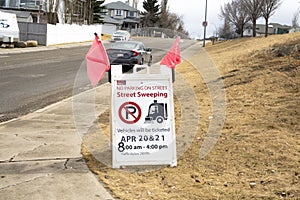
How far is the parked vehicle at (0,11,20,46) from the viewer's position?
3209cm

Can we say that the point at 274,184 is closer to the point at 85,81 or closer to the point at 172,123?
the point at 172,123

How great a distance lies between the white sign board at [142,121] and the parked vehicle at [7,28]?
1131 inches

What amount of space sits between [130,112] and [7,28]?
29.5 metres

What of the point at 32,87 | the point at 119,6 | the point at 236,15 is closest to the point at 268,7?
the point at 236,15

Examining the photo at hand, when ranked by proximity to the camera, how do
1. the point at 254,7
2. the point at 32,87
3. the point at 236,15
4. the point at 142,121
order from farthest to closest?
the point at 236,15
the point at 254,7
the point at 32,87
the point at 142,121

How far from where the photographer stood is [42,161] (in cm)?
571

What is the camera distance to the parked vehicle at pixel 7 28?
3209 centimetres

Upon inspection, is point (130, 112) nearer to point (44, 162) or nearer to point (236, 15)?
point (44, 162)

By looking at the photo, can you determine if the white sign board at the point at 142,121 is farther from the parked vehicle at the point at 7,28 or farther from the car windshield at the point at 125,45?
the parked vehicle at the point at 7,28

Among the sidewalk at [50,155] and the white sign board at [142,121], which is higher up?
the white sign board at [142,121]

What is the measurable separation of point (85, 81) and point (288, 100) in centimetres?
881

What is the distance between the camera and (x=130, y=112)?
5.55 m

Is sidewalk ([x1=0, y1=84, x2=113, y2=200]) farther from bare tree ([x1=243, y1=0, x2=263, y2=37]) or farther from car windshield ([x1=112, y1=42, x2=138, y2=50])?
bare tree ([x1=243, y1=0, x2=263, y2=37])

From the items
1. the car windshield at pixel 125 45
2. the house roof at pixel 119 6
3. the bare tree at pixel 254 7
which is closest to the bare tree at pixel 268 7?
the bare tree at pixel 254 7
